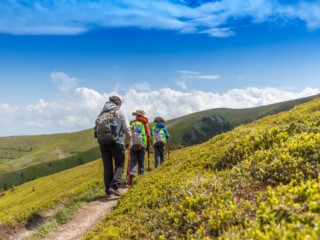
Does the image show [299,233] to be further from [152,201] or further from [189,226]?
[152,201]

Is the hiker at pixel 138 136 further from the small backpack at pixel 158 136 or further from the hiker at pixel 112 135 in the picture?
the small backpack at pixel 158 136

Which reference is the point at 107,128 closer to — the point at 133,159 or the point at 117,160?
the point at 117,160

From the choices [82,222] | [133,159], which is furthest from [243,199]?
[133,159]

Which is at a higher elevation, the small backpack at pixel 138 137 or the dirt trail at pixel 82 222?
the small backpack at pixel 138 137

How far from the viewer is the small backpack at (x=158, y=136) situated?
79.8 feet

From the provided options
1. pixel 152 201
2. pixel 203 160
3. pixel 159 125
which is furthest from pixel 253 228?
pixel 159 125

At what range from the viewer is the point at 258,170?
8.47m

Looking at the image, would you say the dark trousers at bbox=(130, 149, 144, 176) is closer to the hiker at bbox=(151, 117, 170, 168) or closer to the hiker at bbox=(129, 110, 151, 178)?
the hiker at bbox=(129, 110, 151, 178)

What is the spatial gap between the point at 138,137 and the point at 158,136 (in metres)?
5.01

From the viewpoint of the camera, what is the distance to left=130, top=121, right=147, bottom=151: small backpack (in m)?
19.4

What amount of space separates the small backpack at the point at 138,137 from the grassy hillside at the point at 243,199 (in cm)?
729

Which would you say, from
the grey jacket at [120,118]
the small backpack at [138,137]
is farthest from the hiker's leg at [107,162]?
the small backpack at [138,137]

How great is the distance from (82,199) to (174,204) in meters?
10.4

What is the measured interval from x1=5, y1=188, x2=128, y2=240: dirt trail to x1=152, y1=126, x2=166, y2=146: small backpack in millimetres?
8645
